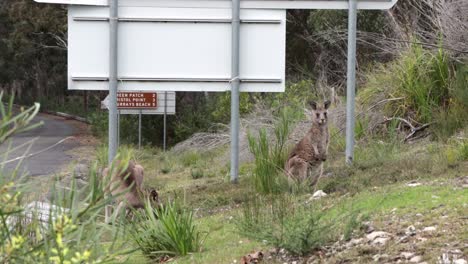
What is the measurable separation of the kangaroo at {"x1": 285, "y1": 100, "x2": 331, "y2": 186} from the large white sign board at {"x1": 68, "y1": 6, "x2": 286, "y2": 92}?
3.75 feet

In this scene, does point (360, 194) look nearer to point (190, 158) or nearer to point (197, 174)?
point (197, 174)

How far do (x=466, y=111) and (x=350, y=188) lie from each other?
479 centimetres

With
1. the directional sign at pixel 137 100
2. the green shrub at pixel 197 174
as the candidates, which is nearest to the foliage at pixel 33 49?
the directional sign at pixel 137 100

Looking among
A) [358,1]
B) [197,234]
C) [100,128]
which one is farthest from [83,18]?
[100,128]

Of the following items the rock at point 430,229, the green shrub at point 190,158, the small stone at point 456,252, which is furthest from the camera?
the green shrub at point 190,158

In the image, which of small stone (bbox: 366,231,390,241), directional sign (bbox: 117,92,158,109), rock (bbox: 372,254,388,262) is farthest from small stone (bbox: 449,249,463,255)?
directional sign (bbox: 117,92,158,109)

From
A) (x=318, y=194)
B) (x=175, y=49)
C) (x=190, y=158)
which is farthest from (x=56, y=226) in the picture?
(x=190, y=158)

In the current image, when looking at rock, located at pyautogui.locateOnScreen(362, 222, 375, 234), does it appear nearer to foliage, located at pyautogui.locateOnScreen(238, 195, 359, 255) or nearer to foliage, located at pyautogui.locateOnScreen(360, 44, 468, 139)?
foliage, located at pyautogui.locateOnScreen(238, 195, 359, 255)

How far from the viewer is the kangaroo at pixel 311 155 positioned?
482 inches

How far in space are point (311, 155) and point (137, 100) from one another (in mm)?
19389

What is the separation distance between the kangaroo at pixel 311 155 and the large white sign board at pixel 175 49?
3.75ft

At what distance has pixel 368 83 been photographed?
18297 mm

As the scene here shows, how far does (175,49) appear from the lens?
13664 mm

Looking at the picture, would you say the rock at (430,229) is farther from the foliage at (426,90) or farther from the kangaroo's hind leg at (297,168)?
the foliage at (426,90)
